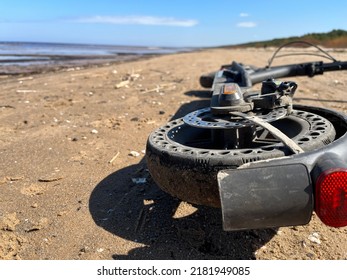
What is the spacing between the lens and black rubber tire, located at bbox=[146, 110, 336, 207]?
2008mm

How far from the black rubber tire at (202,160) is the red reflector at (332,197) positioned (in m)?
0.36

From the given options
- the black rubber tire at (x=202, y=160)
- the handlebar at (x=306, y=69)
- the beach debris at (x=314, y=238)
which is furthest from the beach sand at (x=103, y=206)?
the handlebar at (x=306, y=69)

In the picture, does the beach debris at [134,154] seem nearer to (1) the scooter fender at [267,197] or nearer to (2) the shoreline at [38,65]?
(1) the scooter fender at [267,197]

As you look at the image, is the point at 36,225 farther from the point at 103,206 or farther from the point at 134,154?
the point at 134,154

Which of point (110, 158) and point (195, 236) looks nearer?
point (195, 236)

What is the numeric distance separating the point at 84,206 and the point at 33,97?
18.4 ft

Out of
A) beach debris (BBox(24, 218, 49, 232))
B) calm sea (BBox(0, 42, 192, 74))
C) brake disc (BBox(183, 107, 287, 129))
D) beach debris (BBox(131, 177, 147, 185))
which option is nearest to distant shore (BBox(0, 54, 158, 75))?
calm sea (BBox(0, 42, 192, 74))

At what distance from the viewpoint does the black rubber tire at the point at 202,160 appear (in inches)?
79.0

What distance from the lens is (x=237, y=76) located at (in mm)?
5082

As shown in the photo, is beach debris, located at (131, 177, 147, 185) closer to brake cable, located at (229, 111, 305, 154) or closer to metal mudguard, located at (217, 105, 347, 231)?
brake cable, located at (229, 111, 305, 154)

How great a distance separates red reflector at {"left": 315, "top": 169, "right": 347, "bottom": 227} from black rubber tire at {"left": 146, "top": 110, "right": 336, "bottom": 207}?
0.36m

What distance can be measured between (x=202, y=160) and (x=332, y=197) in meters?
0.72

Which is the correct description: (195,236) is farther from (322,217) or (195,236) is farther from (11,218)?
(11,218)

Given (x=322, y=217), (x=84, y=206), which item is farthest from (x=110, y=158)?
(x=322, y=217)
